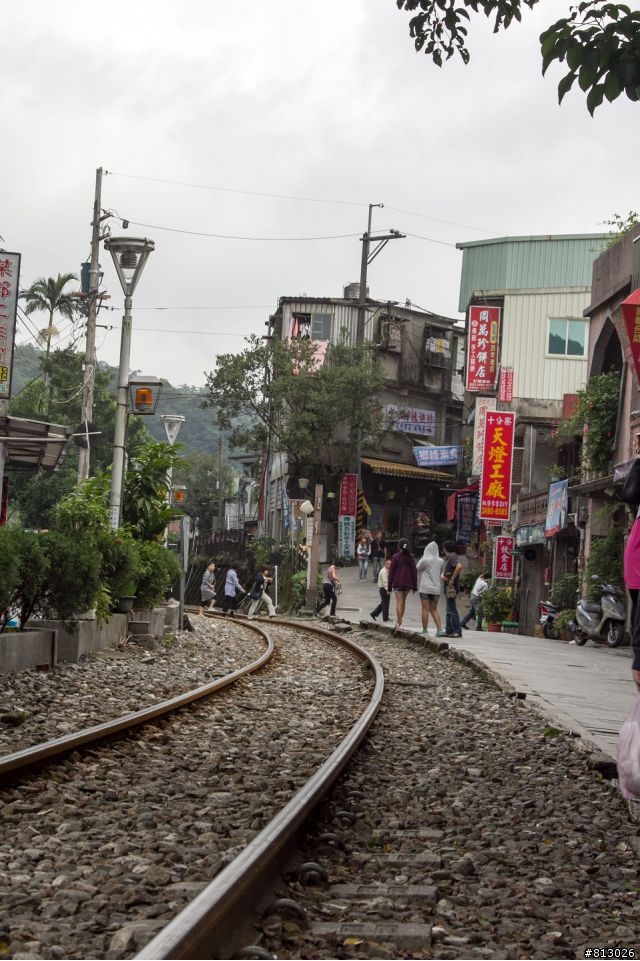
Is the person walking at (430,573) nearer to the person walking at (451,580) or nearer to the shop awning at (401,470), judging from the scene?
the person walking at (451,580)

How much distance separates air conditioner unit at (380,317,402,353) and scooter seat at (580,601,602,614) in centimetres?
2842

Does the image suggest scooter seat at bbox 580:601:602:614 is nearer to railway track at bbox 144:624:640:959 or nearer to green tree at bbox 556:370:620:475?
green tree at bbox 556:370:620:475

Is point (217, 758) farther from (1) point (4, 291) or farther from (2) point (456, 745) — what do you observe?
(1) point (4, 291)

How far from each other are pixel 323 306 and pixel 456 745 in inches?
1702

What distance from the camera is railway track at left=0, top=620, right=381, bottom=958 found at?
13.2 feet

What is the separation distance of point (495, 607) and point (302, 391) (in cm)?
1392

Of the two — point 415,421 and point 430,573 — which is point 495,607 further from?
point 415,421

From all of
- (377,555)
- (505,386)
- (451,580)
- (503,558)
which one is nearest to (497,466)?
(503,558)

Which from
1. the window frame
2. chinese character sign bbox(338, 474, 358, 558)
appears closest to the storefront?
chinese character sign bbox(338, 474, 358, 558)

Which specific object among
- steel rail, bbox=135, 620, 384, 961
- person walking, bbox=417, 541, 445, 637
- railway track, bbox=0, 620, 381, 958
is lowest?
railway track, bbox=0, 620, 381, 958

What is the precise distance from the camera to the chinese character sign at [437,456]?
47.7 m

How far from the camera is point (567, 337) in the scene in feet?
132

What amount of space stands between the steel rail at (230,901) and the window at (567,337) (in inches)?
1399

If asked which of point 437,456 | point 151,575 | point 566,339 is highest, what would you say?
point 566,339
